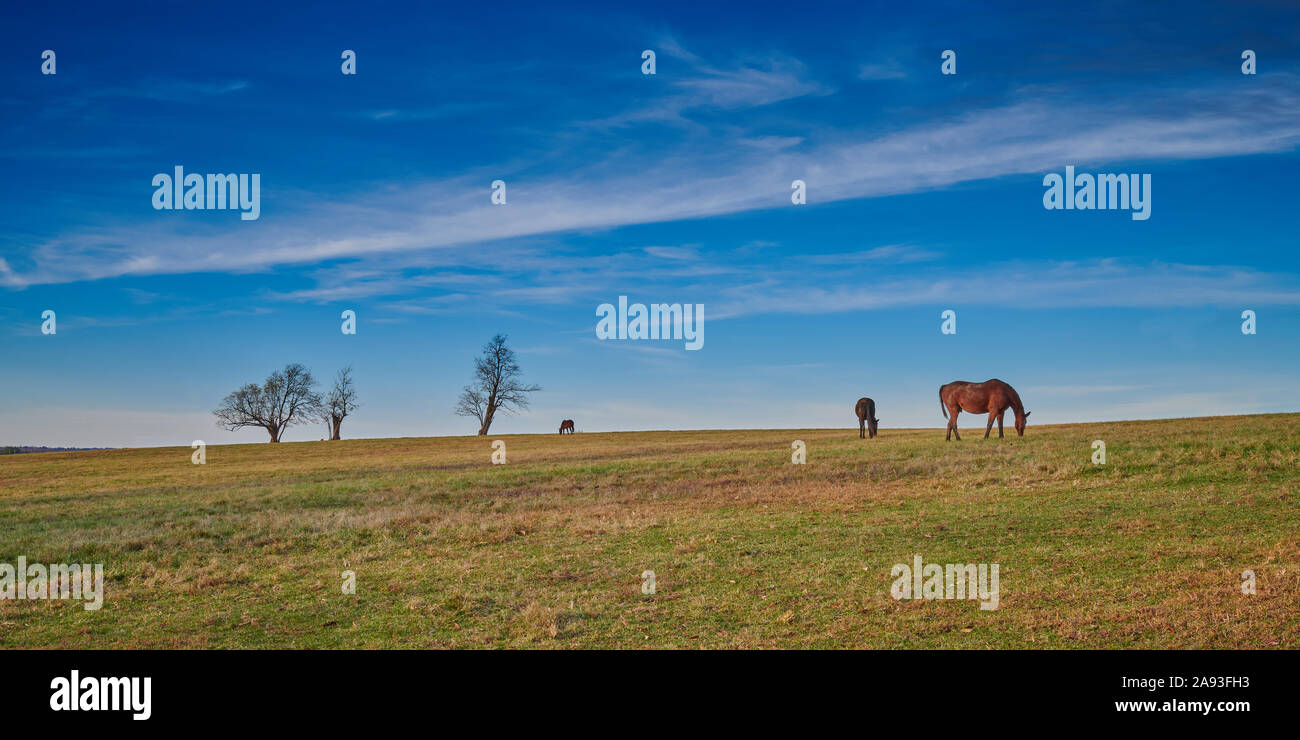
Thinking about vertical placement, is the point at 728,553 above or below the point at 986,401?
below

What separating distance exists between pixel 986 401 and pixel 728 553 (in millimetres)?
29540

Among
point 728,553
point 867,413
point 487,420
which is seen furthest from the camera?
point 487,420

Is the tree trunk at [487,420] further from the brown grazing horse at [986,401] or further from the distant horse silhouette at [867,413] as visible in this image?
the brown grazing horse at [986,401]

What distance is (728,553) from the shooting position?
706 inches

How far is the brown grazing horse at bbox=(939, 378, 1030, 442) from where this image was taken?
1655 inches

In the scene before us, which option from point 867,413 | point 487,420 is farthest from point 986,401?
point 487,420

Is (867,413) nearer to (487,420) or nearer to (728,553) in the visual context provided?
(728,553)

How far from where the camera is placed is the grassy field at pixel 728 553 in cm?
1208

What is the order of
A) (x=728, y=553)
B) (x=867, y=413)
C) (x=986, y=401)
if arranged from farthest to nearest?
1. (x=867, y=413)
2. (x=986, y=401)
3. (x=728, y=553)


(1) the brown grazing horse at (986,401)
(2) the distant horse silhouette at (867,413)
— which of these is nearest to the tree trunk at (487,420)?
(2) the distant horse silhouette at (867,413)

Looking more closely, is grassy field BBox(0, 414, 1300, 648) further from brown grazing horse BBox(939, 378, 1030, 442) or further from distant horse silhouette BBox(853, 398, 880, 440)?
distant horse silhouette BBox(853, 398, 880, 440)

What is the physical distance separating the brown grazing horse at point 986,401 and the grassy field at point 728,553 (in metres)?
6.80
